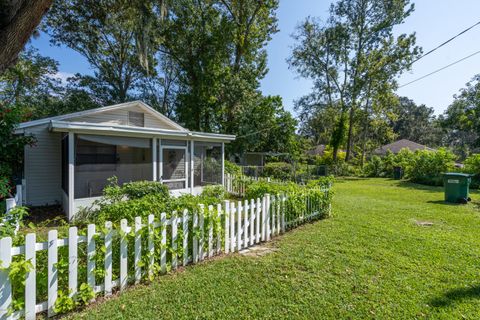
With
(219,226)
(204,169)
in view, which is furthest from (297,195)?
(204,169)

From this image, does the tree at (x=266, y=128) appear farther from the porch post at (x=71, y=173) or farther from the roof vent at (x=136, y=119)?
the porch post at (x=71, y=173)

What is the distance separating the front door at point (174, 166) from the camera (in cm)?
888

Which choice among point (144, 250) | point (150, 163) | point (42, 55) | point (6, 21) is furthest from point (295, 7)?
point (42, 55)

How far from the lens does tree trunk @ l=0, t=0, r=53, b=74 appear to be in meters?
3.34

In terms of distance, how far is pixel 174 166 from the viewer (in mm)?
9203

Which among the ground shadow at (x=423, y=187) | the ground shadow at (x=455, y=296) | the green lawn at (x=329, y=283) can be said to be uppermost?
the ground shadow at (x=423, y=187)

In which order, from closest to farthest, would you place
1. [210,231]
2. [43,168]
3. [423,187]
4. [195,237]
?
[195,237]
[210,231]
[43,168]
[423,187]

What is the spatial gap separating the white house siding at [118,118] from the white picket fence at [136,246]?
810cm

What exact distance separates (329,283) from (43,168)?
32.4ft

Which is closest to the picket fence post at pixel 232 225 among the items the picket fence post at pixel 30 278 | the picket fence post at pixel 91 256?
the picket fence post at pixel 91 256

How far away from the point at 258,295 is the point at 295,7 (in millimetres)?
16997

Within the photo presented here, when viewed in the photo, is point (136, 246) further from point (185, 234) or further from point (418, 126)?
point (418, 126)

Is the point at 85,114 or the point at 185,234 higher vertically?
the point at 85,114

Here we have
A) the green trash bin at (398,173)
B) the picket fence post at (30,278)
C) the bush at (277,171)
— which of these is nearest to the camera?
the picket fence post at (30,278)
